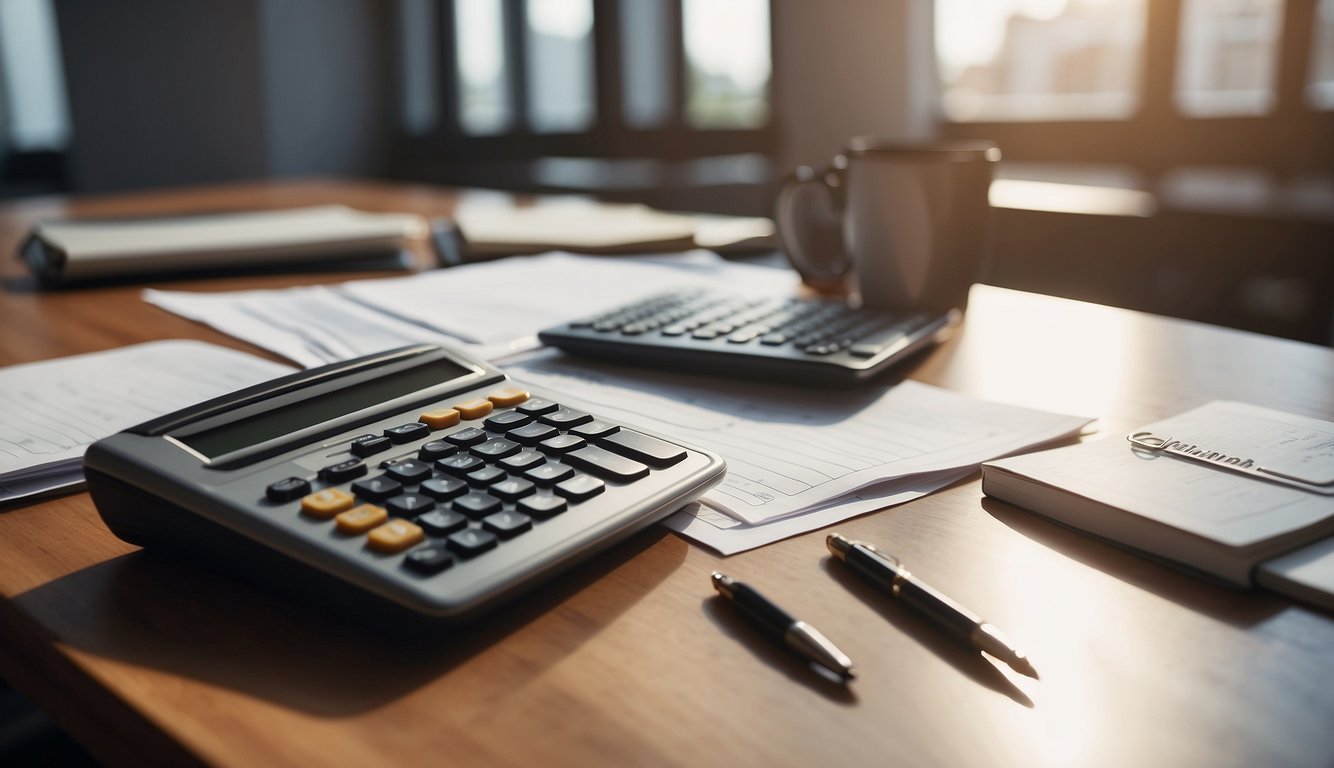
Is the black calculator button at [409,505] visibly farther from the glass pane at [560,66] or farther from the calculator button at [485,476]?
the glass pane at [560,66]

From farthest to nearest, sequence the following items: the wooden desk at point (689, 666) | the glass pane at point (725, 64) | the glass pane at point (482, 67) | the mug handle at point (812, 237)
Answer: the glass pane at point (482, 67), the glass pane at point (725, 64), the mug handle at point (812, 237), the wooden desk at point (689, 666)

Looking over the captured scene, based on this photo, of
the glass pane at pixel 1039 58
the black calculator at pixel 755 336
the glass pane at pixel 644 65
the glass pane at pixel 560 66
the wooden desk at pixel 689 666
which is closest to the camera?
the wooden desk at pixel 689 666

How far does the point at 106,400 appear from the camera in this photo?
1.81 ft

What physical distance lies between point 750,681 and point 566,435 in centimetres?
15

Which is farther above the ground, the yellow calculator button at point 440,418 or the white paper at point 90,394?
the yellow calculator button at point 440,418

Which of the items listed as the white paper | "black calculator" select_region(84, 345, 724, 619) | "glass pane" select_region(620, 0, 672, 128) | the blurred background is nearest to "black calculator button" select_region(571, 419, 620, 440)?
"black calculator" select_region(84, 345, 724, 619)

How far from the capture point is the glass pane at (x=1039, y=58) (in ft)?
9.59

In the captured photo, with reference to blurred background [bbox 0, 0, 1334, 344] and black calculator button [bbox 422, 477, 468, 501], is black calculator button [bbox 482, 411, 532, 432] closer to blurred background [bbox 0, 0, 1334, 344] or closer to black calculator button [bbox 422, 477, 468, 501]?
black calculator button [bbox 422, 477, 468, 501]

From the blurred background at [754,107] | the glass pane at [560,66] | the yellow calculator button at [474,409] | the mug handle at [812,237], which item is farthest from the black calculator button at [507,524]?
the glass pane at [560,66]

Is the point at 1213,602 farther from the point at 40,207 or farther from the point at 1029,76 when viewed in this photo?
the point at 1029,76

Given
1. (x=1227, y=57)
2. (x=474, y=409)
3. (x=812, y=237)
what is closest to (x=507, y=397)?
(x=474, y=409)

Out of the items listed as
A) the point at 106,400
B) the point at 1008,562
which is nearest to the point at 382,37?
the point at 106,400

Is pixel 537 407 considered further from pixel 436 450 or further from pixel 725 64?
pixel 725 64

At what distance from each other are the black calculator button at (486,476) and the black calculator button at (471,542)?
0.12 ft
